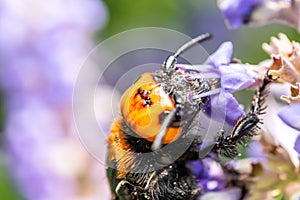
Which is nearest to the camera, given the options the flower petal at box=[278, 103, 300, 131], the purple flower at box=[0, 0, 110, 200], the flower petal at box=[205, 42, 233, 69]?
the flower petal at box=[278, 103, 300, 131]

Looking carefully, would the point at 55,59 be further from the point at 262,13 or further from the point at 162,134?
the point at 162,134

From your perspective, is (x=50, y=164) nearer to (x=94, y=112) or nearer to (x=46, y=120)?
(x=46, y=120)

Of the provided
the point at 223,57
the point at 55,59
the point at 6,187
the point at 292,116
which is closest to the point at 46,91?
the point at 55,59

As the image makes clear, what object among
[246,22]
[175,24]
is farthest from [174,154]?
[175,24]

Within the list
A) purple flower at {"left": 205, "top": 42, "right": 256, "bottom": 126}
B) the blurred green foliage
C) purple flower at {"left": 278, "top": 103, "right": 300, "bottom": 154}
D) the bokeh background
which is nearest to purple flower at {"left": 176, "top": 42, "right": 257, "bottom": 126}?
purple flower at {"left": 205, "top": 42, "right": 256, "bottom": 126}

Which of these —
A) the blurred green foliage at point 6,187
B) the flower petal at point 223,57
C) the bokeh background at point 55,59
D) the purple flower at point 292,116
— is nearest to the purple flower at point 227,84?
the flower petal at point 223,57

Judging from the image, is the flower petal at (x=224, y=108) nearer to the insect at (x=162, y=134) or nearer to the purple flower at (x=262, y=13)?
the insect at (x=162, y=134)

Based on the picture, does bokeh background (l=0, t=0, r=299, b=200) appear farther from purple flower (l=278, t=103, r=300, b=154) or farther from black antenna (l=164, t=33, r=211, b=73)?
purple flower (l=278, t=103, r=300, b=154)
